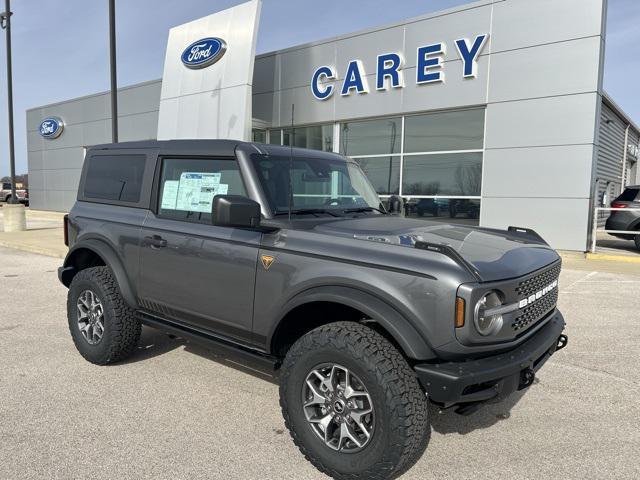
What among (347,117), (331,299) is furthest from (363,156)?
(331,299)

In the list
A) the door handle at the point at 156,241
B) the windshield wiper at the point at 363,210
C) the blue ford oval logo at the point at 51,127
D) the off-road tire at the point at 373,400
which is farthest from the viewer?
the blue ford oval logo at the point at 51,127

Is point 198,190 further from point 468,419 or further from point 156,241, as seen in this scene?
point 468,419

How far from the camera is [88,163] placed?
457 cm

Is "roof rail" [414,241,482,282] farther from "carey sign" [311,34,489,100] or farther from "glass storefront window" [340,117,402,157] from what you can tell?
"glass storefront window" [340,117,402,157]

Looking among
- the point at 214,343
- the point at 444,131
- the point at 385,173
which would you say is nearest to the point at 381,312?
the point at 214,343

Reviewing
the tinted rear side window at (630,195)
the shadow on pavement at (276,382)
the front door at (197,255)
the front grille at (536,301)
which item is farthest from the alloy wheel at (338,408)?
the tinted rear side window at (630,195)

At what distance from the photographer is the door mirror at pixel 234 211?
276cm

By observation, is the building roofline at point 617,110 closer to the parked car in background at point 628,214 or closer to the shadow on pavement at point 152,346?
the parked car in background at point 628,214

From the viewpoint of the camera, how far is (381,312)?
8.18 ft

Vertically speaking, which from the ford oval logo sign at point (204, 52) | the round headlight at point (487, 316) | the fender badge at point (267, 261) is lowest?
the round headlight at point (487, 316)

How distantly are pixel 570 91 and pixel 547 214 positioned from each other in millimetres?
2796

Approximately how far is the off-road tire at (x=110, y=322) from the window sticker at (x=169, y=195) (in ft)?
2.75

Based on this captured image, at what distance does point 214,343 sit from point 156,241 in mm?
918

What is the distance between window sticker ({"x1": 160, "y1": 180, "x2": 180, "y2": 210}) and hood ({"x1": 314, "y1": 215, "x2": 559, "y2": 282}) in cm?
130
